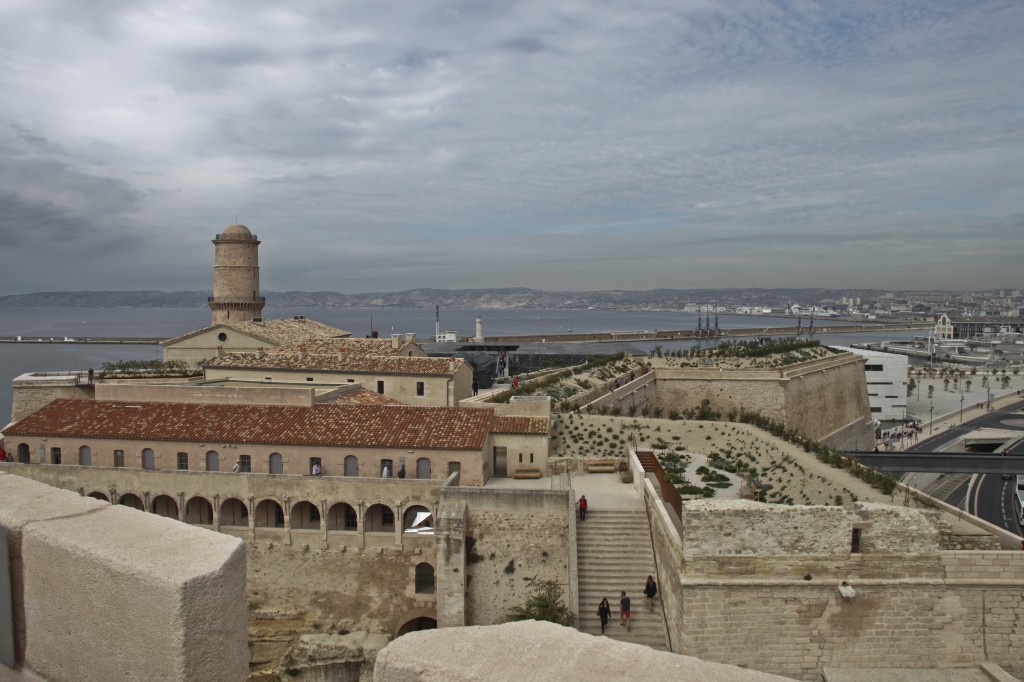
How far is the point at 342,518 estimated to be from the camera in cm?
2212

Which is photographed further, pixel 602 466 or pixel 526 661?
pixel 602 466

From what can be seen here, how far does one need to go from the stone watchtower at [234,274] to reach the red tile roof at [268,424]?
60.6 ft

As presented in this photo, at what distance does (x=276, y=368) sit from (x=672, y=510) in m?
19.2

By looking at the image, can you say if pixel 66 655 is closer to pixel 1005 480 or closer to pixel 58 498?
pixel 58 498

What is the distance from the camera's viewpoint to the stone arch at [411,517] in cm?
2136

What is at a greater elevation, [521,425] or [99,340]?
[521,425]

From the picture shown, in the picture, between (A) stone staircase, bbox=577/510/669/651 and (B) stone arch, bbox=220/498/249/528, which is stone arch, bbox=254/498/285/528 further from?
A: (A) stone staircase, bbox=577/510/669/651

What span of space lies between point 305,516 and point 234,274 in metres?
25.6

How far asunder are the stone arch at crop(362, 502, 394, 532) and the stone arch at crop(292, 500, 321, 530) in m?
1.59

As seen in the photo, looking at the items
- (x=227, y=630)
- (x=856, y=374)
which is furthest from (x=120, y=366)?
(x=856, y=374)

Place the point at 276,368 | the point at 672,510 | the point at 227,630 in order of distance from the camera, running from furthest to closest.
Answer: the point at 276,368, the point at 672,510, the point at 227,630

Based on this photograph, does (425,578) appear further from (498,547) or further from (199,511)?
(199,511)

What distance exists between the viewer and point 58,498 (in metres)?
4.20

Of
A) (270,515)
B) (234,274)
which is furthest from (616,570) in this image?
(234,274)
